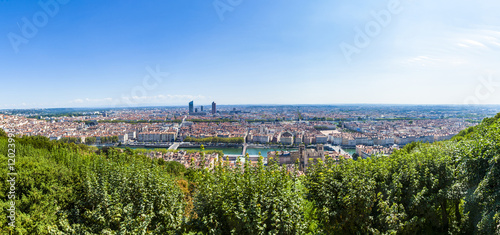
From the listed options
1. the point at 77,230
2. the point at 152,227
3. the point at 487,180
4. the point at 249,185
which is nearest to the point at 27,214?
the point at 77,230

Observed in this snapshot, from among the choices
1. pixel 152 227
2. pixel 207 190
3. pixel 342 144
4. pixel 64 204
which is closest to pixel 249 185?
pixel 207 190

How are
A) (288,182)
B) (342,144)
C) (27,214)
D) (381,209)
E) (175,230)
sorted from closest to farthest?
(175,230) → (288,182) → (381,209) → (27,214) → (342,144)

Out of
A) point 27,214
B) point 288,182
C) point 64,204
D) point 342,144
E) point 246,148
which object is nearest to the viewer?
point 288,182

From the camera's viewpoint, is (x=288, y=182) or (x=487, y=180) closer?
(x=487, y=180)

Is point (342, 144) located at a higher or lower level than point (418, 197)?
lower

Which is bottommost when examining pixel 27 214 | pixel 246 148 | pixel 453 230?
pixel 246 148

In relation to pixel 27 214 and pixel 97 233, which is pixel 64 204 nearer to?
pixel 27 214

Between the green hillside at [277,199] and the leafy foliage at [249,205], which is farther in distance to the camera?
the green hillside at [277,199]

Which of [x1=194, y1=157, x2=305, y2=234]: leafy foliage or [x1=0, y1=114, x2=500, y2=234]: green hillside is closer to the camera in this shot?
[x1=194, y1=157, x2=305, y2=234]: leafy foliage
